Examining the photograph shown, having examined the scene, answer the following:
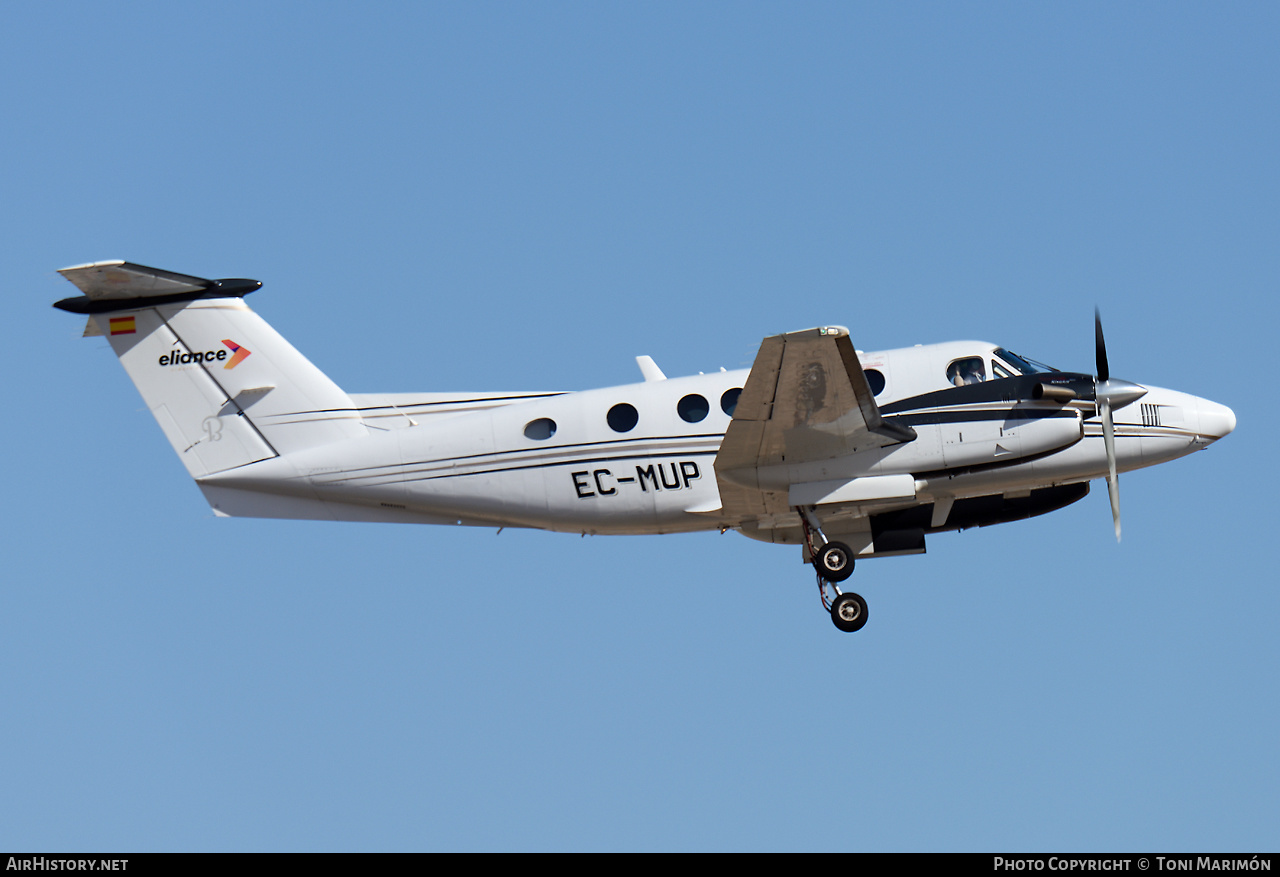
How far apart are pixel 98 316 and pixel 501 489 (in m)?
6.35

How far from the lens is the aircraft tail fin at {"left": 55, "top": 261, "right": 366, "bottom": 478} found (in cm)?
1847

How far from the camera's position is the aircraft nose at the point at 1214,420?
60.2 feet

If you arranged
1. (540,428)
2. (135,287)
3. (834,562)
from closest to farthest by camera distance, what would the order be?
(834,562) < (540,428) < (135,287)

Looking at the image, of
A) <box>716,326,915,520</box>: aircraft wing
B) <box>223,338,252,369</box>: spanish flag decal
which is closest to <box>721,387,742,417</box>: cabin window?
<box>716,326,915,520</box>: aircraft wing

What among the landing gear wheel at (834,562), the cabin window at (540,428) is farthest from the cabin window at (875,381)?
the cabin window at (540,428)

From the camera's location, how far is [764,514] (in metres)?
18.1

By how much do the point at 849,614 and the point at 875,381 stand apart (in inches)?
122

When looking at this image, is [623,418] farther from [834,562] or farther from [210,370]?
[210,370]

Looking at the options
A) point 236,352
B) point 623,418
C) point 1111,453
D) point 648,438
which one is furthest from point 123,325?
point 1111,453

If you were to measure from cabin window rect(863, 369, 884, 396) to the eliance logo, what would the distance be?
867 cm

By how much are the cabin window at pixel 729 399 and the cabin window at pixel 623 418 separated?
44.9 inches

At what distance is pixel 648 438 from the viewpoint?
1767 centimetres
